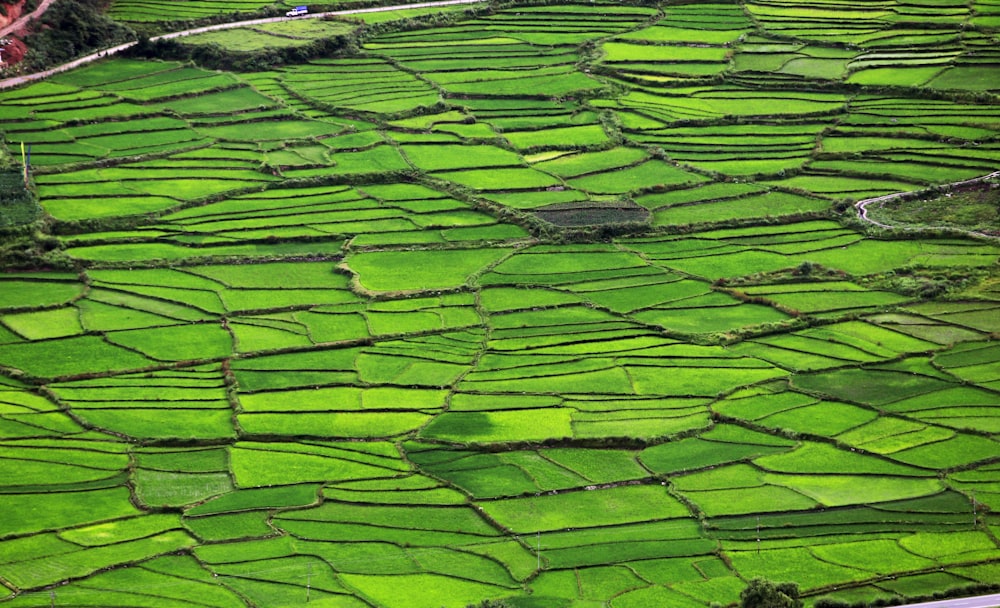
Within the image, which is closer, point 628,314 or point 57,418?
point 57,418

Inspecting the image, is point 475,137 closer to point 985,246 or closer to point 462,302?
point 462,302

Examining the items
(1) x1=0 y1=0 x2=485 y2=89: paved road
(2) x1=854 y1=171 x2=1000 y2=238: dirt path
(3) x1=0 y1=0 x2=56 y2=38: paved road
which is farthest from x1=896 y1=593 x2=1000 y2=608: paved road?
(3) x1=0 y1=0 x2=56 y2=38: paved road

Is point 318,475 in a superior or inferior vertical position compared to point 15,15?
inferior

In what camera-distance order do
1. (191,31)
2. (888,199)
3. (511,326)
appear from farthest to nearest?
(191,31) → (888,199) → (511,326)

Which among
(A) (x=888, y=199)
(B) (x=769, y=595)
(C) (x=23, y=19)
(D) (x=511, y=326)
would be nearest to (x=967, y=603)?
(B) (x=769, y=595)

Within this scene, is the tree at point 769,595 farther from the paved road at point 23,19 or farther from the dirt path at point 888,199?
the paved road at point 23,19

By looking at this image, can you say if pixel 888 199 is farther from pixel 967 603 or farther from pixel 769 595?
pixel 769 595

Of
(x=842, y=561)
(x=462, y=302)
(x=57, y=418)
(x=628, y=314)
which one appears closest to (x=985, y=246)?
(x=628, y=314)
